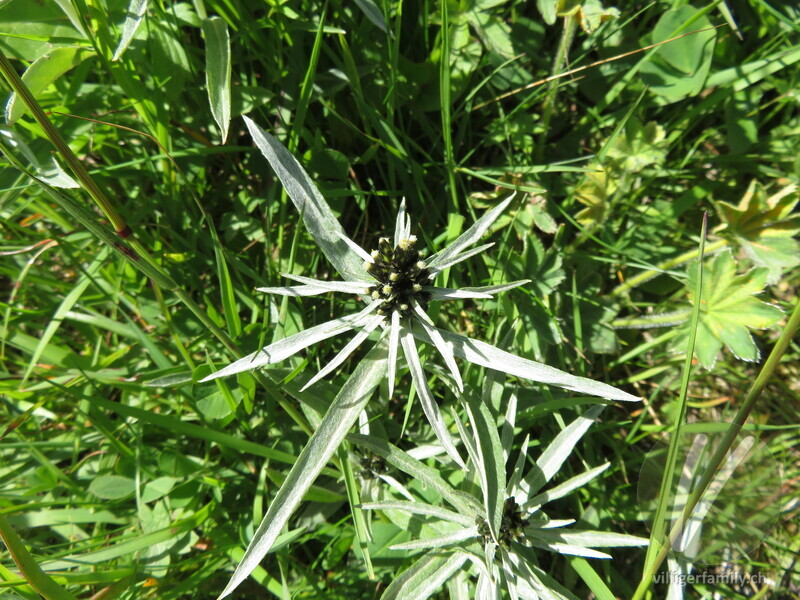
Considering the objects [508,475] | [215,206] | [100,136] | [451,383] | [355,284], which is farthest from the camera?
[215,206]

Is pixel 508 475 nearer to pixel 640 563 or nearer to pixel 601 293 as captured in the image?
pixel 640 563

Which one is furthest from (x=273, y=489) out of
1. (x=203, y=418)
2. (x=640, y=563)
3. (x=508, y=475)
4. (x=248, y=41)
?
(x=248, y=41)

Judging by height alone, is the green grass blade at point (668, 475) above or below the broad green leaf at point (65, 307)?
below

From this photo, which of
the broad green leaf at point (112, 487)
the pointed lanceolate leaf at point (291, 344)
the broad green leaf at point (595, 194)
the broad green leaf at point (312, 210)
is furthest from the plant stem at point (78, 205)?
the broad green leaf at point (595, 194)

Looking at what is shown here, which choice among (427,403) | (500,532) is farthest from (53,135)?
(500,532)

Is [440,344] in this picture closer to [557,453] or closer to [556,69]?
[557,453]

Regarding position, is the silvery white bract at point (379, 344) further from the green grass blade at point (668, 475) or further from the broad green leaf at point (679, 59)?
the broad green leaf at point (679, 59)

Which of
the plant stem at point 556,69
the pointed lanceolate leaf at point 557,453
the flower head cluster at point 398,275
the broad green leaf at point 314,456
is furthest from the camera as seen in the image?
the plant stem at point 556,69
